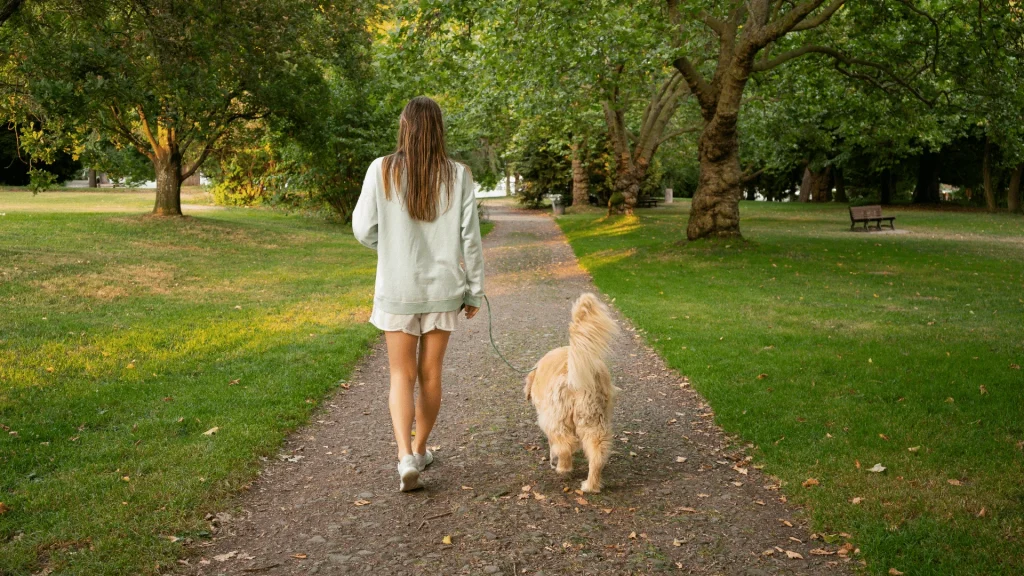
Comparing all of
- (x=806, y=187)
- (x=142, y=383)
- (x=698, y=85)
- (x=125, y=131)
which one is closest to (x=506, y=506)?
(x=142, y=383)

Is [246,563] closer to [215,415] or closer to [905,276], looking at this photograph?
[215,415]

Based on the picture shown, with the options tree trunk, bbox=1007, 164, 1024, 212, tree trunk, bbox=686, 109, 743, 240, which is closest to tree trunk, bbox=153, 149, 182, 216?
tree trunk, bbox=686, 109, 743, 240

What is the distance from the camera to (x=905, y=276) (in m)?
15.2

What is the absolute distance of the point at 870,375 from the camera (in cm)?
745

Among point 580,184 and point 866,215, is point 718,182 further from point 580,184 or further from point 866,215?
point 580,184

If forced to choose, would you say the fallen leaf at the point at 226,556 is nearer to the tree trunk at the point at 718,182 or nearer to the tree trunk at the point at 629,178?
the tree trunk at the point at 718,182

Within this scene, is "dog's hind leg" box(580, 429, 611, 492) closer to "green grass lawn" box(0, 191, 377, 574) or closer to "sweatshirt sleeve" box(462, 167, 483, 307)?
"sweatshirt sleeve" box(462, 167, 483, 307)

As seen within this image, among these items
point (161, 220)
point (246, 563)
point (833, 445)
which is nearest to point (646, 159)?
point (161, 220)

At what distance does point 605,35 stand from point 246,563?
13.1 metres

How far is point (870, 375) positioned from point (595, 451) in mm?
4024

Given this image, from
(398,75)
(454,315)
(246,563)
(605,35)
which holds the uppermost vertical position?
(605,35)

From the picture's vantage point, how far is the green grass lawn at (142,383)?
13.9 ft

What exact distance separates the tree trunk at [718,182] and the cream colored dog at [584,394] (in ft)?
43.7

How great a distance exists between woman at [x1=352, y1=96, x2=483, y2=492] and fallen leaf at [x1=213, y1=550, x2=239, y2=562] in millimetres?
1081
